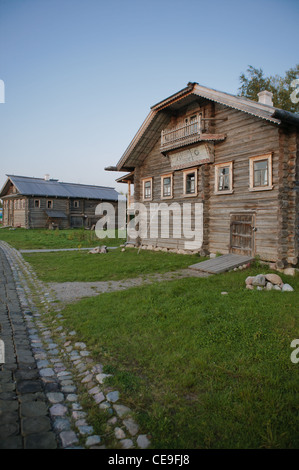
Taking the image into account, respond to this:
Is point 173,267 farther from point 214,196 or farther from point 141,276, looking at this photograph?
point 214,196

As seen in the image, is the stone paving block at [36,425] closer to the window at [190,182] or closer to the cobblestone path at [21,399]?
the cobblestone path at [21,399]

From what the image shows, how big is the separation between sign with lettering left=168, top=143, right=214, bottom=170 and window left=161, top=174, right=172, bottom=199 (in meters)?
0.95

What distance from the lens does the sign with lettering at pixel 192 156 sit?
1436 centimetres

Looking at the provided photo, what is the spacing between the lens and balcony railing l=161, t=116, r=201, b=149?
47.6 ft

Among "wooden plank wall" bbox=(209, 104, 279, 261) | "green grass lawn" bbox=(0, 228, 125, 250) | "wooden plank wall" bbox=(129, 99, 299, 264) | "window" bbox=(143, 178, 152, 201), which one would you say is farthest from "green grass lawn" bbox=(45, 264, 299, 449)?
"green grass lawn" bbox=(0, 228, 125, 250)

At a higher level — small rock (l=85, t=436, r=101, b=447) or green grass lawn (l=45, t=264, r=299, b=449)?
green grass lawn (l=45, t=264, r=299, b=449)

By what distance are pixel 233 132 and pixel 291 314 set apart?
9.68 meters

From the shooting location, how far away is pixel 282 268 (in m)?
11.2

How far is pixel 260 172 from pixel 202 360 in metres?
9.80

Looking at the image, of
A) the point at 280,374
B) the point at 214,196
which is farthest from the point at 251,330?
the point at 214,196

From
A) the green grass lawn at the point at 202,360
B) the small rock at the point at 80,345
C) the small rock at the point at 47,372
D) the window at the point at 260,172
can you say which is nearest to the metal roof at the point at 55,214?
the window at the point at 260,172

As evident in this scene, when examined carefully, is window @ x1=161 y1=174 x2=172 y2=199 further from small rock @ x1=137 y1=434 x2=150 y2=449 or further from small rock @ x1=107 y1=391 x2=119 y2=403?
small rock @ x1=137 y1=434 x2=150 y2=449

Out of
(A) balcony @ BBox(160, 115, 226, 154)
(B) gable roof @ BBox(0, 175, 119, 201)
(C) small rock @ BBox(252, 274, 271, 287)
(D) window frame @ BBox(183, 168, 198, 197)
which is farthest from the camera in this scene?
(B) gable roof @ BBox(0, 175, 119, 201)

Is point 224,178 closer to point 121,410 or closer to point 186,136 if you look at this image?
point 186,136
